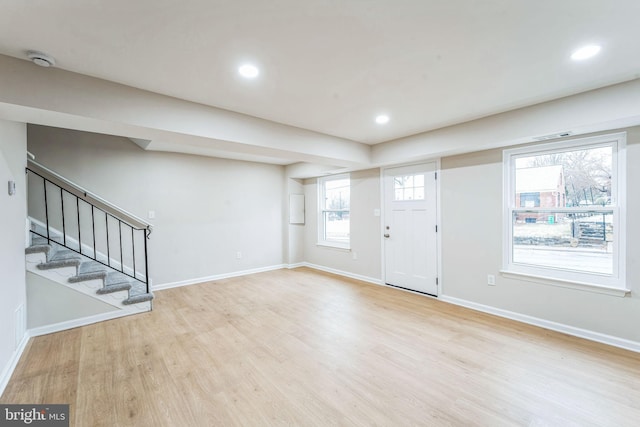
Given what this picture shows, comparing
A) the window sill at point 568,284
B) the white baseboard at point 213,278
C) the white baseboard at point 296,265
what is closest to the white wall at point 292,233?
the white baseboard at point 296,265

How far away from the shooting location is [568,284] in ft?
9.76

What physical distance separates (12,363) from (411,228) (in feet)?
15.5

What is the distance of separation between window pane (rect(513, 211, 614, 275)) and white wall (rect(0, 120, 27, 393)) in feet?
16.8

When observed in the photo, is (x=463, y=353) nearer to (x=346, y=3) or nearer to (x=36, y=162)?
(x=346, y=3)

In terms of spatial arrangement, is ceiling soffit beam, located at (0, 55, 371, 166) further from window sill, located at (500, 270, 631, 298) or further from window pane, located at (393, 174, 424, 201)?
window sill, located at (500, 270, 631, 298)

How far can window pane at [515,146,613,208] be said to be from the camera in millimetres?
2828

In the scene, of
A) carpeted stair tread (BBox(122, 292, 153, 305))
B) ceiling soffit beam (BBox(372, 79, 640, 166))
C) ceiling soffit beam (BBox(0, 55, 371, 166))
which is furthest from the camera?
carpeted stair tread (BBox(122, 292, 153, 305))

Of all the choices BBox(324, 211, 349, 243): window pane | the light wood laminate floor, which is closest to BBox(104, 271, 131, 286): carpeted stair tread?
the light wood laminate floor

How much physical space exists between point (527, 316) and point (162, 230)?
17.8 ft

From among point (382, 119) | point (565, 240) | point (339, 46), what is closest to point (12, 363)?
point (339, 46)

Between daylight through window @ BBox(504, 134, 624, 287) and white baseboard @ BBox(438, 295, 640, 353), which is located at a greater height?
daylight through window @ BBox(504, 134, 624, 287)

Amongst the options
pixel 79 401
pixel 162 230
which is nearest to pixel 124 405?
pixel 79 401

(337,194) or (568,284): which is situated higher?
(337,194)

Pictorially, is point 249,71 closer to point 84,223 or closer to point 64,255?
point 64,255
